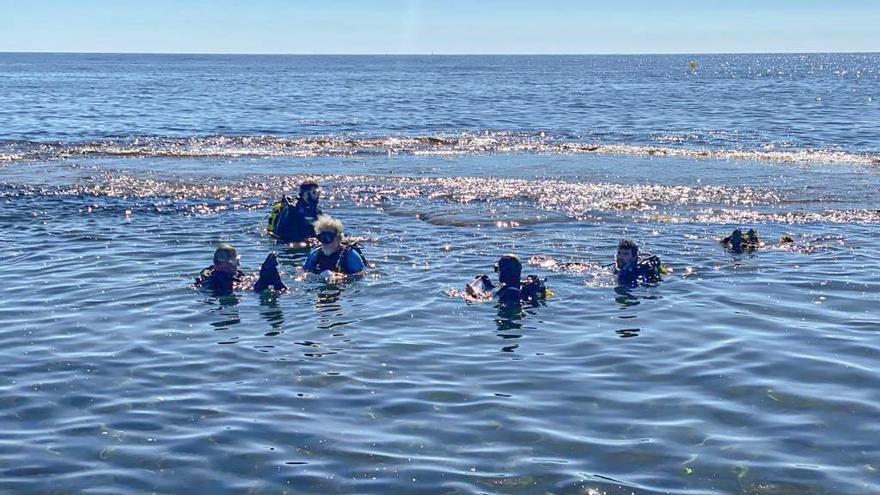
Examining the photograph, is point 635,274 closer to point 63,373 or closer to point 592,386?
point 592,386

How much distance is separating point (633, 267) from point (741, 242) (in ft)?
12.3

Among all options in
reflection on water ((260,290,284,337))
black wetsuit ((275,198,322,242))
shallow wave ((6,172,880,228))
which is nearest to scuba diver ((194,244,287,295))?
reflection on water ((260,290,284,337))

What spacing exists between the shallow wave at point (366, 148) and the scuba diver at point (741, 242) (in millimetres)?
16416

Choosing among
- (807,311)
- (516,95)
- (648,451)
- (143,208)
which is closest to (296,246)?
(143,208)

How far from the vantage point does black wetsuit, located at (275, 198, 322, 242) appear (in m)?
19.7

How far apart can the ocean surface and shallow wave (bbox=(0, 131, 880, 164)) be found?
4766 millimetres

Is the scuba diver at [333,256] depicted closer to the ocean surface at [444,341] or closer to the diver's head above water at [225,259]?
the ocean surface at [444,341]

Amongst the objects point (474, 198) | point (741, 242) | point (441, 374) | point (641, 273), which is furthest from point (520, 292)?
point (474, 198)

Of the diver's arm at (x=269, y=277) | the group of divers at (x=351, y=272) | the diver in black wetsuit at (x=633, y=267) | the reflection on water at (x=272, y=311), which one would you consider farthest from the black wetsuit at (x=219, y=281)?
the diver in black wetsuit at (x=633, y=267)

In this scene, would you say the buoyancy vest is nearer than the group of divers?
No

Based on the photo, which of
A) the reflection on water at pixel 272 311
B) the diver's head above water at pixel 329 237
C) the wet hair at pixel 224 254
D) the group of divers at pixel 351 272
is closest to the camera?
the reflection on water at pixel 272 311

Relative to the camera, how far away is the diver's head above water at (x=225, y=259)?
15227 mm

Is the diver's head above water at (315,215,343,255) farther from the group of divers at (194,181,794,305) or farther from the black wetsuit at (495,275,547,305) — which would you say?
the black wetsuit at (495,275,547,305)

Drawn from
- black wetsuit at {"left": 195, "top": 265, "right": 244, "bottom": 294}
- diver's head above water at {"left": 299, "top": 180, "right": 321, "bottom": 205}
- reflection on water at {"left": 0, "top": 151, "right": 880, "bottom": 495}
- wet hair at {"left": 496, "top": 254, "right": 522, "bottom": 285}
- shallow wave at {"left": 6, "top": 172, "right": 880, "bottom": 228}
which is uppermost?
diver's head above water at {"left": 299, "top": 180, "right": 321, "bottom": 205}
